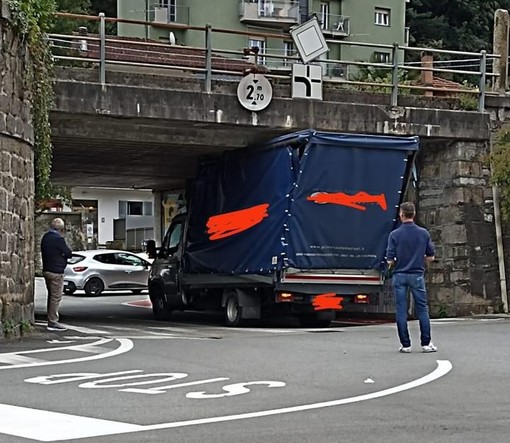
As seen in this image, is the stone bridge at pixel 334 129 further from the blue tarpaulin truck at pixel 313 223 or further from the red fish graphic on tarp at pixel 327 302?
the red fish graphic on tarp at pixel 327 302

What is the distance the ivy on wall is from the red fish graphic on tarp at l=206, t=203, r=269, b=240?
152 inches

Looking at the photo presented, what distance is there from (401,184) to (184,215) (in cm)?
556

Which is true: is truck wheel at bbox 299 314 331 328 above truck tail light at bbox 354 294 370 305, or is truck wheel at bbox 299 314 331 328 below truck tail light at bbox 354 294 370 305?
below

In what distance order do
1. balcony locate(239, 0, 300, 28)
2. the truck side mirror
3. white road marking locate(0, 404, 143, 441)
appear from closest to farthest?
1. white road marking locate(0, 404, 143, 441)
2. the truck side mirror
3. balcony locate(239, 0, 300, 28)

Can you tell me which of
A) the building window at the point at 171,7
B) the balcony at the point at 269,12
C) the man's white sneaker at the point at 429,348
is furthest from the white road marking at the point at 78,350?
the balcony at the point at 269,12

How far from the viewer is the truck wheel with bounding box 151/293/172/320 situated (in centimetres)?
2338

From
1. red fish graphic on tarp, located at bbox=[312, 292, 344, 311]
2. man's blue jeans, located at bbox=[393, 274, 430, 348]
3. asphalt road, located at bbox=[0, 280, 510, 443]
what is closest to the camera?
asphalt road, located at bbox=[0, 280, 510, 443]

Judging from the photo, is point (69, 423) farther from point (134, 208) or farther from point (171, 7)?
point (134, 208)

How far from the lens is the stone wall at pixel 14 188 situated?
48.6ft

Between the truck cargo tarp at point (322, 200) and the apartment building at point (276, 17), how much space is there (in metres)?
35.5

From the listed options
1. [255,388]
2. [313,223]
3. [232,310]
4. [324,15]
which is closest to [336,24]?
[324,15]

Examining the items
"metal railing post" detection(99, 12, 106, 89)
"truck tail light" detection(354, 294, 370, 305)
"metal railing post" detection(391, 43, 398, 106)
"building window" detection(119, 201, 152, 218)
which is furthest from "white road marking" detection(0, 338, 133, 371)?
"building window" detection(119, 201, 152, 218)

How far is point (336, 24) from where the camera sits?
2534 inches

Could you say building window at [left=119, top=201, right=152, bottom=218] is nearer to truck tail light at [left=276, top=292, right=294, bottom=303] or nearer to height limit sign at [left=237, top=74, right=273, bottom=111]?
height limit sign at [left=237, top=74, right=273, bottom=111]
